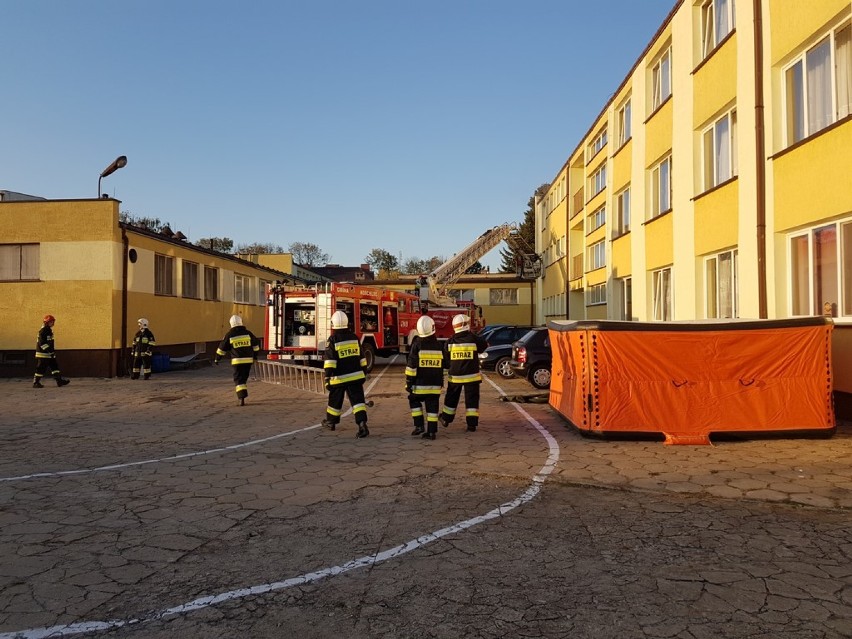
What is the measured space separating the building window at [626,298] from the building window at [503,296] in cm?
2658

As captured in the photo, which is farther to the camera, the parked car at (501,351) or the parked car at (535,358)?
the parked car at (501,351)

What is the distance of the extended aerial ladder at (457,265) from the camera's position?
30469 millimetres

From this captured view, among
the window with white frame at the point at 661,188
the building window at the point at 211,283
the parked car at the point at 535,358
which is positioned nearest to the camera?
the parked car at the point at 535,358

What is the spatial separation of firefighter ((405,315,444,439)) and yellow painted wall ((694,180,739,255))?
6.98 m

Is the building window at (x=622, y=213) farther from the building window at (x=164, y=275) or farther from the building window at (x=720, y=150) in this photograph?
the building window at (x=164, y=275)

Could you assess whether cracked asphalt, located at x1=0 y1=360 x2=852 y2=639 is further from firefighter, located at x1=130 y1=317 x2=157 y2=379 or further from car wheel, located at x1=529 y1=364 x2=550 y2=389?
firefighter, located at x1=130 y1=317 x2=157 y2=379

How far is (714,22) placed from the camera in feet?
42.2

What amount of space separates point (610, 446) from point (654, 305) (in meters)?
10.5

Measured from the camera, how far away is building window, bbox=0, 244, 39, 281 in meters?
17.0

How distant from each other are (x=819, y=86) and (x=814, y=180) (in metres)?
1.50

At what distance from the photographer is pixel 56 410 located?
11.0 m

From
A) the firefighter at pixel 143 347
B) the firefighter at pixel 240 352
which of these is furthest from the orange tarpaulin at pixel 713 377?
the firefighter at pixel 143 347

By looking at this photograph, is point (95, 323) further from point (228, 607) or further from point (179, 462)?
point (228, 607)

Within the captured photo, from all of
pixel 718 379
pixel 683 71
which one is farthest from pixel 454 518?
pixel 683 71
